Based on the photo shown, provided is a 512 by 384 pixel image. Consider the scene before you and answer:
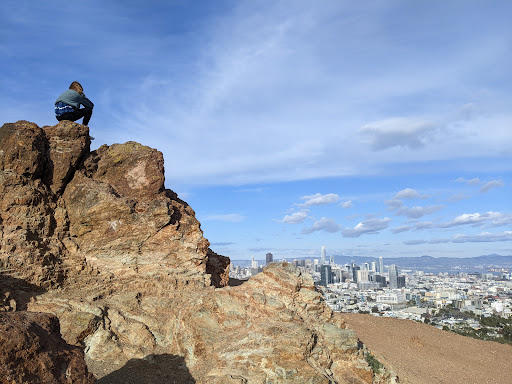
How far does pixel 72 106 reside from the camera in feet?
55.2

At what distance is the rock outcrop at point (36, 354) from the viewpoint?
574 cm

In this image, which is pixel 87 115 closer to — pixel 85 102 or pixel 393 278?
pixel 85 102

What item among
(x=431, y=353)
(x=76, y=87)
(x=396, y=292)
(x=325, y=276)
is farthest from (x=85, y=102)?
(x=325, y=276)

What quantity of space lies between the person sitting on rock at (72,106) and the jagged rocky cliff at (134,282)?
1.09 m

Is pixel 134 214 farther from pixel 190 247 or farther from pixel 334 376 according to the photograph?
pixel 334 376

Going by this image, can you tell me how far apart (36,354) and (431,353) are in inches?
892

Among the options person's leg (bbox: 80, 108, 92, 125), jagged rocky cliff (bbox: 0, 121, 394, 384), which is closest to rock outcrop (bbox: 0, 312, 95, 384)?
jagged rocky cliff (bbox: 0, 121, 394, 384)

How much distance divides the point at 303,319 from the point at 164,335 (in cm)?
478

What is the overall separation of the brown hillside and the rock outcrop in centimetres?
1428

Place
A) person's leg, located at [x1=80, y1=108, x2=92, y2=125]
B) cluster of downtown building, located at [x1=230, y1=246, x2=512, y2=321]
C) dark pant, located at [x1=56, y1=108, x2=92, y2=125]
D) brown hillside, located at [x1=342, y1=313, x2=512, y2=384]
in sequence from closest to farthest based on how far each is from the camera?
dark pant, located at [x1=56, y1=108, x2=92, y2=125]
person's leg, located at [x1=80, y1=108, x2=92, y2=125]
brown hillside, located at [x1=342, y1=313, x2=512, y2=384]
cluster of downtown building, located at [x1=230, y1=246, x2=512, y2=321]

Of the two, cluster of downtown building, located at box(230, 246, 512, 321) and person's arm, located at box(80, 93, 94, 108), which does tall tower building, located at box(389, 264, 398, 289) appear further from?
person's arm, located at box(80, 93, 94, 108)

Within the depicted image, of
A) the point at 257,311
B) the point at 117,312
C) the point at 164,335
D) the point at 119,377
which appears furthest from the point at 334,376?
the point at 117,312

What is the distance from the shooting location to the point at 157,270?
1476cm

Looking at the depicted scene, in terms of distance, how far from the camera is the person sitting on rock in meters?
16.8
